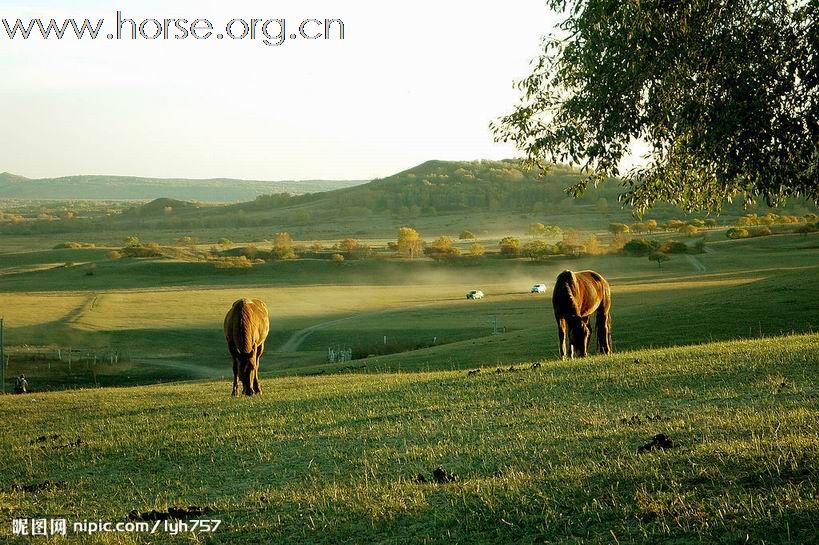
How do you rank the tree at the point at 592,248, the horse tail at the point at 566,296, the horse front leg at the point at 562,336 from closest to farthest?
the horse front leg at the point at 562,336
the horse tail at the point at 566,296
the tree at the point at 592,248

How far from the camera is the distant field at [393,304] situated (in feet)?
118

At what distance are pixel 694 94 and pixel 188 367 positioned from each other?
4382 centimetres

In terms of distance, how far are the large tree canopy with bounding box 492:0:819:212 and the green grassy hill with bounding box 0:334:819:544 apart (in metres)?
3.42

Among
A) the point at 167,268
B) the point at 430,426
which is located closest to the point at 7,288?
the point at 167,268

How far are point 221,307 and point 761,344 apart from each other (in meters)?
68.3

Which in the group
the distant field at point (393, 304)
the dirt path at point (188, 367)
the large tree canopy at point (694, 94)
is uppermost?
the large tree canopy at point (694, 94)

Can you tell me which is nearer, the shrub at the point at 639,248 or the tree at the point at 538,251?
the shrub at the point at 639,248

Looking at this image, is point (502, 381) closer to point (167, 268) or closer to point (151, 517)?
point (151, 517)

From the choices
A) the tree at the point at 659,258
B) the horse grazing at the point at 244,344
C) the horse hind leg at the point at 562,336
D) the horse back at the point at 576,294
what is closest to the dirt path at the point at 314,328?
the horse back at the point at 576,294

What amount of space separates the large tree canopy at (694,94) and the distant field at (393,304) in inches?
699

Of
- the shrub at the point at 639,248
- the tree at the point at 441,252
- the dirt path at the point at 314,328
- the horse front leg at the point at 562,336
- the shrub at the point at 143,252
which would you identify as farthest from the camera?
the shrub at the point at 143,252

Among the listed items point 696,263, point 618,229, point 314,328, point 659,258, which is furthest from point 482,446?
point 618,229

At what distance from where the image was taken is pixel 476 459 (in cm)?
1155

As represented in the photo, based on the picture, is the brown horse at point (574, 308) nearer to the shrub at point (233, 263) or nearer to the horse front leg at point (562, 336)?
the horse front leg at point (562, 336)
